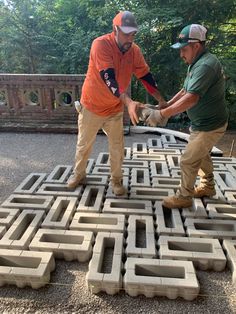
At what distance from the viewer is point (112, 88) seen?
2420 millimetres

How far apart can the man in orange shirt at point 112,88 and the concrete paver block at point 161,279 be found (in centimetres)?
108

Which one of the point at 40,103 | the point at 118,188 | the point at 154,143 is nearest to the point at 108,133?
the point at 118,188

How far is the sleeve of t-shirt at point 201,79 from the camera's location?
2248mm

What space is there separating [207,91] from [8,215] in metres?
2.13

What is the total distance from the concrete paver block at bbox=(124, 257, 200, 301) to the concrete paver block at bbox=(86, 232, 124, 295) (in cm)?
7

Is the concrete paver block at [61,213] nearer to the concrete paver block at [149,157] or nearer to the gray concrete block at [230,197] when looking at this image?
the concrete paver block at [149,157]

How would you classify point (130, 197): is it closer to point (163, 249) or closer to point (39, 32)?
point (163, 249)

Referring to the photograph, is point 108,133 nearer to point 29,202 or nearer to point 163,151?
point 29,202

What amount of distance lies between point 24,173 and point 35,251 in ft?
5.65

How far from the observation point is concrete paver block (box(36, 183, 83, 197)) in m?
3.10

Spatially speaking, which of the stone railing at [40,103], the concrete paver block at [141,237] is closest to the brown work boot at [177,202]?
the concrete paver block at [141,237]

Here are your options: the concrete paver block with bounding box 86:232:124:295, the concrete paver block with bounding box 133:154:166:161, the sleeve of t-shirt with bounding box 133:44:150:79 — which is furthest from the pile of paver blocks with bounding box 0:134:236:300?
the sleeve of t-shirt with bounding box 133:44:150:79

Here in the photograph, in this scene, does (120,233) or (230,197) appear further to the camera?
(230,197)

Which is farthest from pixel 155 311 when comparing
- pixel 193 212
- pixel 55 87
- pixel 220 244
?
pixel 55 87
